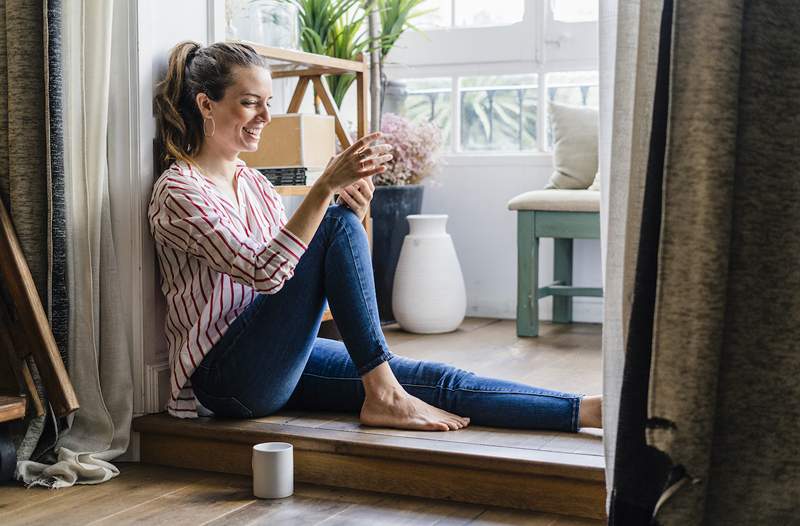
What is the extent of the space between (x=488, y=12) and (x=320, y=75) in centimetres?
123

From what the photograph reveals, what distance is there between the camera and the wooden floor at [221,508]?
1899 mm

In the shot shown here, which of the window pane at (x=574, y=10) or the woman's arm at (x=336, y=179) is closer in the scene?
the woman's arm at (x=336, y=179)

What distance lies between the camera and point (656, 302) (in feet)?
4.09

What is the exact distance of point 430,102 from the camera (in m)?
4.34

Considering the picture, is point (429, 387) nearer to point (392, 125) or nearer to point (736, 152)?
point (736, 152)

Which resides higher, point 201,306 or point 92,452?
point 201,306

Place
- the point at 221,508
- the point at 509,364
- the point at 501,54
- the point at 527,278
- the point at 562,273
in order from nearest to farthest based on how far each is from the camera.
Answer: the point at 221,508, the point at 509,364, the point at 527,278, the point at 562,273, the point at 501,54

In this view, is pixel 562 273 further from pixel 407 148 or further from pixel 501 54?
pixel 501 54

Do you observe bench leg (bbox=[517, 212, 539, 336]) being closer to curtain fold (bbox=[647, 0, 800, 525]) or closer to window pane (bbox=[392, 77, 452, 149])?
window pane (bbox=[392, 77, 452, 149])

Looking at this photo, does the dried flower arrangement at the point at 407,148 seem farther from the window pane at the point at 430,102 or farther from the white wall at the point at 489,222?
the window pane at the point at 430,102

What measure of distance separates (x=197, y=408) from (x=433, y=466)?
0.64m

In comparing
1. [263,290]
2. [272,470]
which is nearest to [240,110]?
[263,290]

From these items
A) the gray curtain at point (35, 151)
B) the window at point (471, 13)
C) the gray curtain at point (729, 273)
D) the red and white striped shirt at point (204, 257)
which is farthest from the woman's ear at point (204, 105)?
the window at point (471, 13)

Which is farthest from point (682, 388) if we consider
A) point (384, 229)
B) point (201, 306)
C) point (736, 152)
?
point (384, 229)
